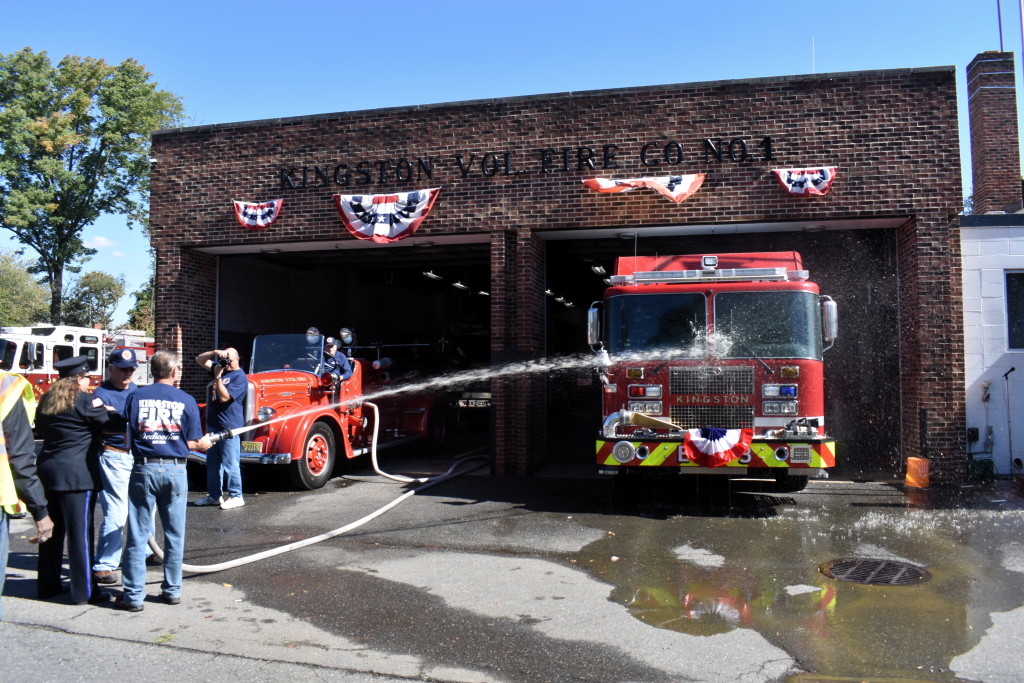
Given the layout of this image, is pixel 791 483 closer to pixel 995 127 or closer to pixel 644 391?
pixel 644 391

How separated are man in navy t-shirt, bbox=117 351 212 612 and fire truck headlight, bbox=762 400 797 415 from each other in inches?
223

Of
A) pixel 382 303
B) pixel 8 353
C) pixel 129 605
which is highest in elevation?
pixel 382 303

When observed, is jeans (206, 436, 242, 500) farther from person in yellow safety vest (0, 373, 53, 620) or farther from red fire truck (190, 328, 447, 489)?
person in yellow safety vest (0, 373, 53, 620)

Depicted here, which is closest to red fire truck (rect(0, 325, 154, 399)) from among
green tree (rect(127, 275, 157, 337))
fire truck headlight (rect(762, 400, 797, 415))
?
fire truck headlight (rect(762, 400, 797, 415))

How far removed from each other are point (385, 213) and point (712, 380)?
231 inches

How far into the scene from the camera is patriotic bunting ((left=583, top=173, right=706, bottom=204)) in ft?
34.8

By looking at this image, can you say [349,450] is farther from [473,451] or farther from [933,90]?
[933,90]

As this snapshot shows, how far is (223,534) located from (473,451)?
23.6 feet

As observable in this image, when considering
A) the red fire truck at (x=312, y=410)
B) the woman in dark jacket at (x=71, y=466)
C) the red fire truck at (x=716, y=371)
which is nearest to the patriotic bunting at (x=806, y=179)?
the red fire truck at (x=716, y=371)

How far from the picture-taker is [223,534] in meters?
7.50

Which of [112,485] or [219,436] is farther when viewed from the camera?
[219,436]

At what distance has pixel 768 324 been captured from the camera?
8.17m

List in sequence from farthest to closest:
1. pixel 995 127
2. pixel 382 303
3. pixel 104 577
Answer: pixel 382 303 < pixel 995 127 < pixel 104 577

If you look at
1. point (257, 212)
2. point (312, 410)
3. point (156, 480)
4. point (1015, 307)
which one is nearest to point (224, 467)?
point (312, 410)
